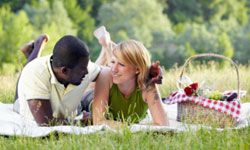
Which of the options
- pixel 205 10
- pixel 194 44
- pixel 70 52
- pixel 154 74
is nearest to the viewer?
pixel 70 52

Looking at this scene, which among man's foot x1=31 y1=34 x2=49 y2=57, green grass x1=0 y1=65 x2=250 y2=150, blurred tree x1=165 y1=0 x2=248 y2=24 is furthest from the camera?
blurred tree x1=165 y1=0 x2=248 y2=24

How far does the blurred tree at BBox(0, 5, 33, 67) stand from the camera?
41.5 meters

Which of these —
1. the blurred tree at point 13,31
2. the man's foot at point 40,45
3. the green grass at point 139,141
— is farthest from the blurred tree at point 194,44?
the green grass at point 139,141

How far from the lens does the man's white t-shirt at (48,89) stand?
4.22m

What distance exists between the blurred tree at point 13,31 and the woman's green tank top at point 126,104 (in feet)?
119

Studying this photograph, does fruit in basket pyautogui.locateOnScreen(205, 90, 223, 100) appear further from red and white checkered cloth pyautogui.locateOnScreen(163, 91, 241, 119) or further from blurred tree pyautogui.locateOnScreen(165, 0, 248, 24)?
blurred tree pyautogui.locateOnScreen(165, 0, 248, 24)

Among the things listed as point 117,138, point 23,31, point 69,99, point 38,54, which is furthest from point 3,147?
point 23,31


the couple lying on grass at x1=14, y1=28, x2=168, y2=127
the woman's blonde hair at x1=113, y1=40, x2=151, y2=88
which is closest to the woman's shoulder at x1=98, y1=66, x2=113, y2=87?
the couple lying on grass at x1=14, y1=28, x2=168, y2=127

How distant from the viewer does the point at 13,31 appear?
4238 cm

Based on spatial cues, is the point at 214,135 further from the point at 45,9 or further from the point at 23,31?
the point at 45,9

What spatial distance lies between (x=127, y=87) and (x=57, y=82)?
1.56ft

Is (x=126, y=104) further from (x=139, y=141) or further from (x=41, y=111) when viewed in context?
(x=139, y=141)

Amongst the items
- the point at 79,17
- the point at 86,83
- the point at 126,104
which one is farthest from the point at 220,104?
the point at 79,17

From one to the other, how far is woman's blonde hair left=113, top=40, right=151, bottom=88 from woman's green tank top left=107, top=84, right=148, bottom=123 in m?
0.13
